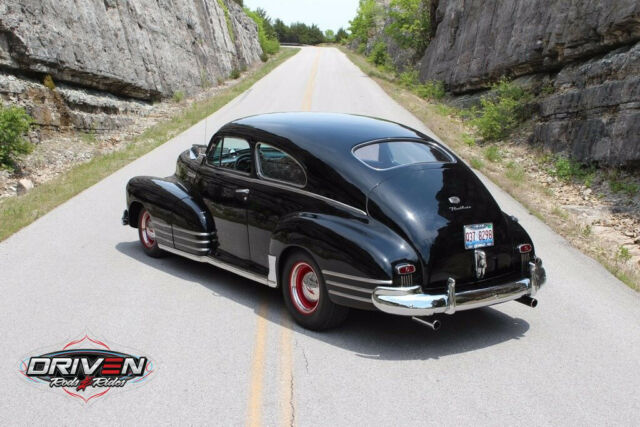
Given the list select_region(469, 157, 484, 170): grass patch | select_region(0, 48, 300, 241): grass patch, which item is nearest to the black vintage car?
select_region(0, 48, 300, 241): grass patch

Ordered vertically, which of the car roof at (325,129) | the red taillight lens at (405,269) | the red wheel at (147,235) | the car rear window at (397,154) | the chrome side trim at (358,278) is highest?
the car roof at (325,129)

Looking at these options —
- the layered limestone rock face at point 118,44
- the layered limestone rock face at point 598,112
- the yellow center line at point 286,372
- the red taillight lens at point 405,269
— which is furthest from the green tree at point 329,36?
the red taillight lens at point 405,269

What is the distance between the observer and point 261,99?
2705 cm

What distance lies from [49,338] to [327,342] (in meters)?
2.36

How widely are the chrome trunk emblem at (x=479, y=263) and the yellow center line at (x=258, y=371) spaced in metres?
1.91

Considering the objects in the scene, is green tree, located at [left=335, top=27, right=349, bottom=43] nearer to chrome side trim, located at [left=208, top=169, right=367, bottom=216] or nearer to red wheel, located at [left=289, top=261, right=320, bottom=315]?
chrome side trim, located at [left=208, top=169, right=367, bottom=216]

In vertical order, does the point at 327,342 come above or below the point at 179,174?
below

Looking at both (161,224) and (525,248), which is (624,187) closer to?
(525,248)

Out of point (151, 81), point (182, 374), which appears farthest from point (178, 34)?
point (182, 374)

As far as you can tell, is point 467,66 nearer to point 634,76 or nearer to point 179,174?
point 634,76

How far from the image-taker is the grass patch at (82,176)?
10.0m

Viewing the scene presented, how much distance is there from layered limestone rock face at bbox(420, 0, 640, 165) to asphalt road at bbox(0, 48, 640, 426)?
5699mm

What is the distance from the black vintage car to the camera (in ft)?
16.2

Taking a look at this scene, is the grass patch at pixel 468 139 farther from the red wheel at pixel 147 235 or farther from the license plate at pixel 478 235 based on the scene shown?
the license plate at pixel 478 235
